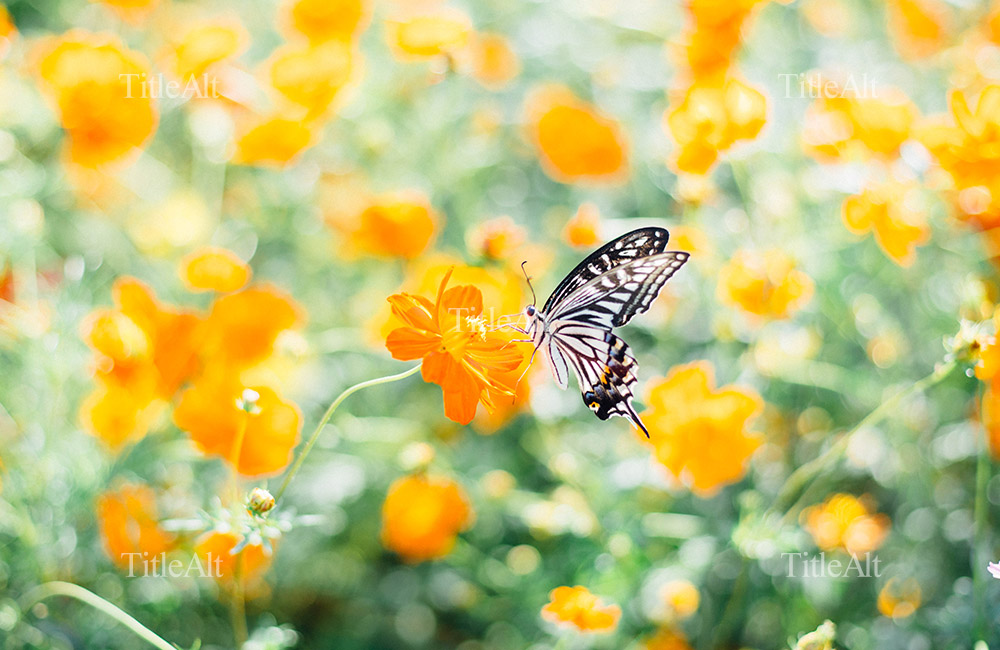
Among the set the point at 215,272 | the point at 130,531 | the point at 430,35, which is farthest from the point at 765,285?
the point at 130,531

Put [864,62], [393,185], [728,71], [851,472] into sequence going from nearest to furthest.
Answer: [851,472]
[728,71]
[393,185]
[864,62]

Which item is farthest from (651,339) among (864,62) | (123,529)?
(123,529)

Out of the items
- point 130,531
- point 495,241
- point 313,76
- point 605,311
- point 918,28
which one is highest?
point 918,28

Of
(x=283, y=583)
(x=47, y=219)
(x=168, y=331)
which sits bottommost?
(x=283, y=583)

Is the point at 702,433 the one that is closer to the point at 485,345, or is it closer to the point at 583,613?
the point at 583,613

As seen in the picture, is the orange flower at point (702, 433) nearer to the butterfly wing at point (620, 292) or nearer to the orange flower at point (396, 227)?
the butterfly wing at point (620, 292)

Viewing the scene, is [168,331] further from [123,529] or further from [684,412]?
[684,412]

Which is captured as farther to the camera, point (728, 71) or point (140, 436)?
point (728, 71)
